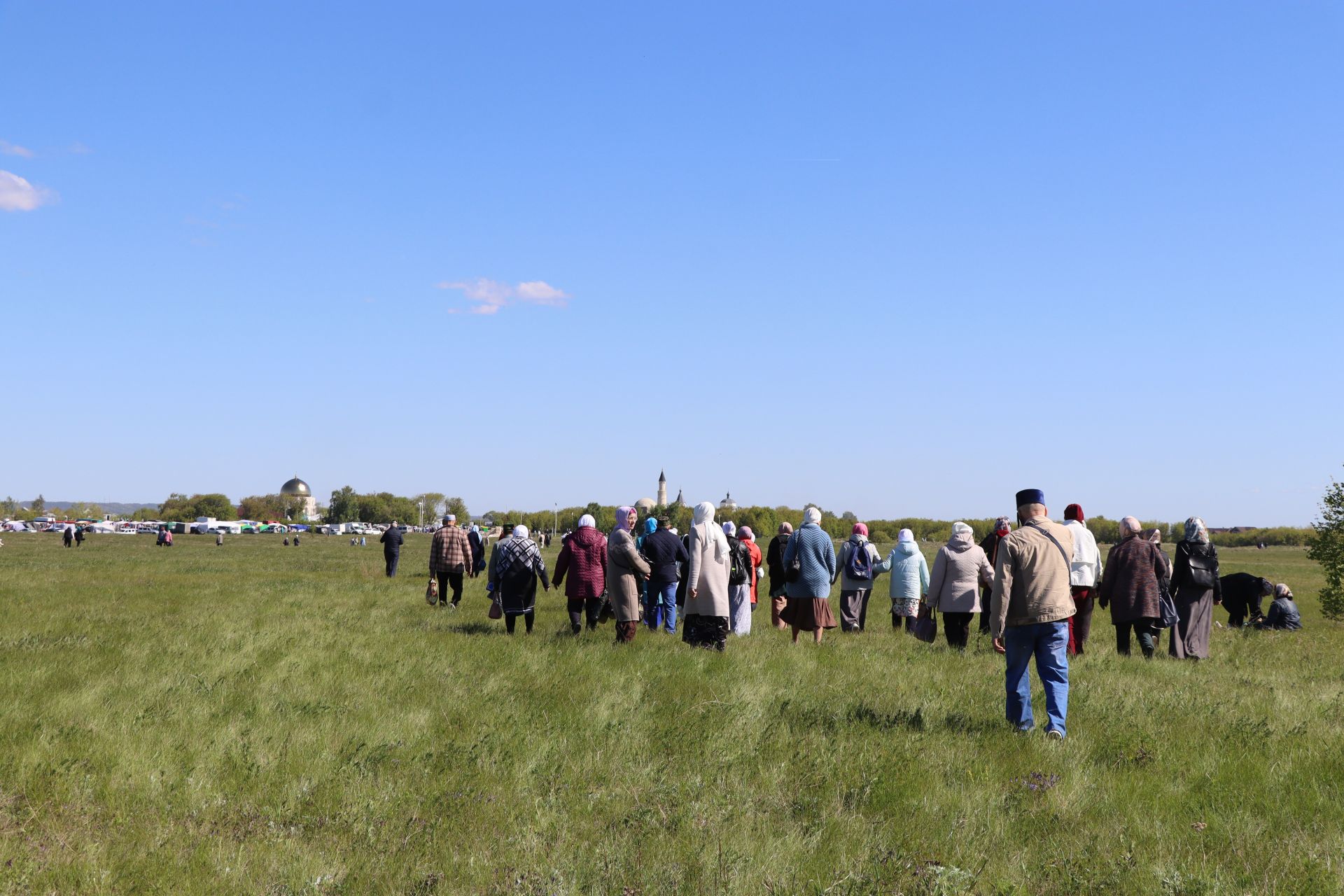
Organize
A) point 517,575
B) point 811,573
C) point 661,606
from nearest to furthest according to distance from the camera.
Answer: point 811,573, point 517,575, point 661,606

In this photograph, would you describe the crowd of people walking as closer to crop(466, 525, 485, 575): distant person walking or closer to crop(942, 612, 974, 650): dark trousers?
crop(942, 612, 974, 650): dark trousers

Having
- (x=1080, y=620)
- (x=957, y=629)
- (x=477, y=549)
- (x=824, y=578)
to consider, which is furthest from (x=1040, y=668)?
(x=477, y=549)

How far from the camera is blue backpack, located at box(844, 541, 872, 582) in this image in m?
16.0

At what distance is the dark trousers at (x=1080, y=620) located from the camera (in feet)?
44.3

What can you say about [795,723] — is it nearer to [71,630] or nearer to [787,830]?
[787,830]

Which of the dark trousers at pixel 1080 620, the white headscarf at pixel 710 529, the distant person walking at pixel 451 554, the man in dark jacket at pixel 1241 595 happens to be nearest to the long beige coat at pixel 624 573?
the white headscarf at pixel 710 529

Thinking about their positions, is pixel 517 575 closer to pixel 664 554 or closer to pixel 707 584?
pixel 664 554

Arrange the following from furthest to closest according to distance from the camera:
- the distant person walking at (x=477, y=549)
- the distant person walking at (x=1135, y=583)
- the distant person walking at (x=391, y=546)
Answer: the distant person walking at (x=391, y=546) < the distant person walking at (x=477, y=549) < the distant person walking at (x=1135, y=583)

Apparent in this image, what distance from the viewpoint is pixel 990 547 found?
15008 millimetres

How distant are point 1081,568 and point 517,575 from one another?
7.48 meters

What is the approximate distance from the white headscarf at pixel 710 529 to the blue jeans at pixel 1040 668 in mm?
4900

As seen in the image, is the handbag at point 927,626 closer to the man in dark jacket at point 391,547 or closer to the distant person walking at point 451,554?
the distant person walking at point 451,554

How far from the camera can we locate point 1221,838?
5699 millimetres

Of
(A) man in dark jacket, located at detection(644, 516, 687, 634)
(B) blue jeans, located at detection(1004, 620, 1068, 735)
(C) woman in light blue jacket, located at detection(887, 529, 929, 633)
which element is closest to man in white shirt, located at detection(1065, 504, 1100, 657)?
(C) woman in light blue jacket, located at detection(887, 529, 929, 633)
